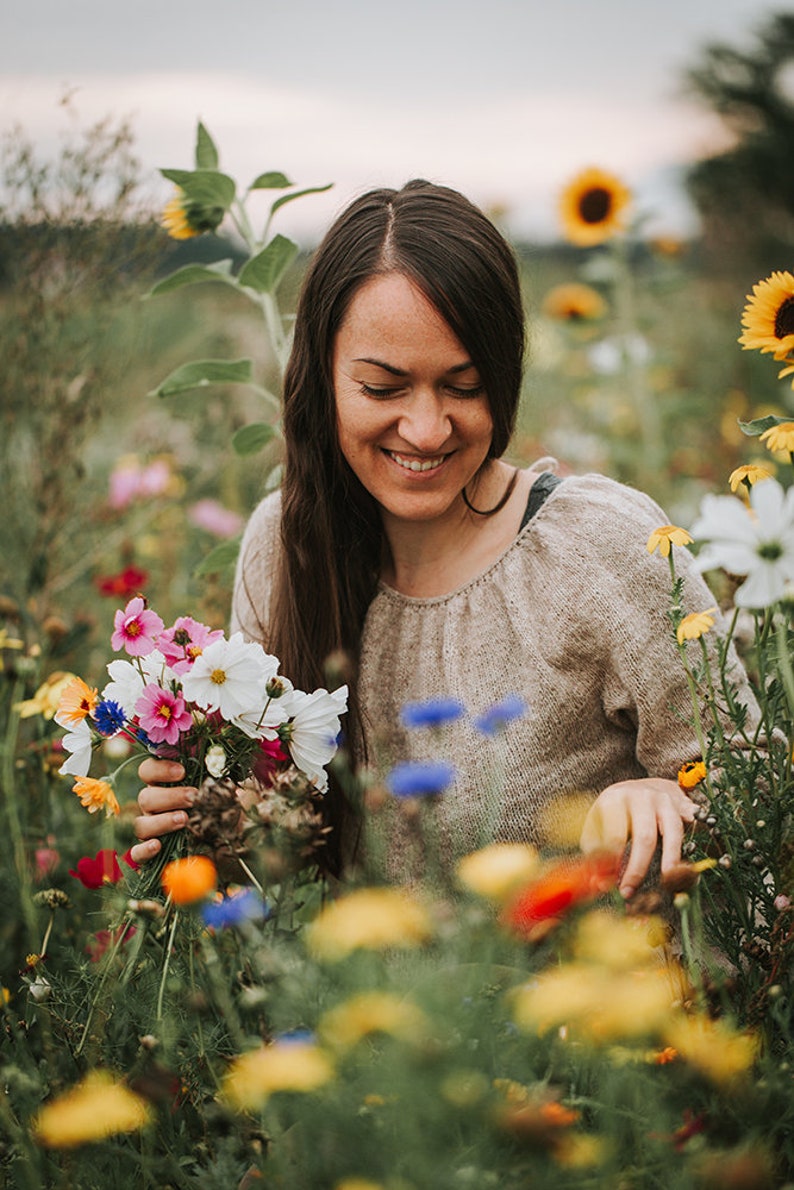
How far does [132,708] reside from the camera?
1.10m

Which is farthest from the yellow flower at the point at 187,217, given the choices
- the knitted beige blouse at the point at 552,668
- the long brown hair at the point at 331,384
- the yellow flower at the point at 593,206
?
the yellow flower at the point at 593,206

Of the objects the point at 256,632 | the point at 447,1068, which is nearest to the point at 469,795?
the point at 256,632

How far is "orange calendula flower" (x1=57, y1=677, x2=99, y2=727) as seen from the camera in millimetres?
1115

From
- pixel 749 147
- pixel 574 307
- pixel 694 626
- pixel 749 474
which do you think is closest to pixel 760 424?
pixel 749 474

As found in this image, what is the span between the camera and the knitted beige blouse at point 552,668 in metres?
1.41

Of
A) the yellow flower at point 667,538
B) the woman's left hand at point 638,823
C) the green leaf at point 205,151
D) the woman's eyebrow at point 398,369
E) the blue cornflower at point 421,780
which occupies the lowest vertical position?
the woman's left hand at point 638,823

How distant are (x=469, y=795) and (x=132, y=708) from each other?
57 centimetres

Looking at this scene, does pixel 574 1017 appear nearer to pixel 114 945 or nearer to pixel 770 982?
pixel 770 982

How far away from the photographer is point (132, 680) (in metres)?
1.11

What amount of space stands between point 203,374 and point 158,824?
810 millimetres

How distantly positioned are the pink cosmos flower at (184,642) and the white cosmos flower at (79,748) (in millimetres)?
118

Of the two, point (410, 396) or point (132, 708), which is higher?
point (410, 396)

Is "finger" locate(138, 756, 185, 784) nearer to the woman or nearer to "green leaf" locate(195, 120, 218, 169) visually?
the woman

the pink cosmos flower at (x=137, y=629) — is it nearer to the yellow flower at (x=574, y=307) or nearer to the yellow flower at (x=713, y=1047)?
the yellow flower at (x=713, y=1047)
